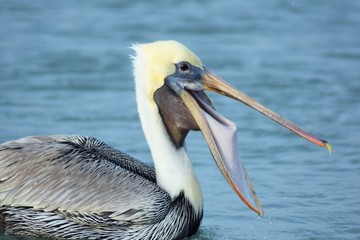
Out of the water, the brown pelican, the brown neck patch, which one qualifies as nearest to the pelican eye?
the brown pelican

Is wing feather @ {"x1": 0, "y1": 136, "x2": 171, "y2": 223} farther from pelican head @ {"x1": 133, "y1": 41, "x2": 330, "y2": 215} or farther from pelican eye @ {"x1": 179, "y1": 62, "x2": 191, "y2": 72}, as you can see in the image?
pelican eye @ {"x1": 179, "y1": 62, "x2": 191, "y2": 72}

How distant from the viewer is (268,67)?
1095cm

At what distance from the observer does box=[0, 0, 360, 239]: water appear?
7.36 m

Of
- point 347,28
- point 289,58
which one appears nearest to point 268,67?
point 289,58

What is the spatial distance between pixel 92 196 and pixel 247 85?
14.2ft

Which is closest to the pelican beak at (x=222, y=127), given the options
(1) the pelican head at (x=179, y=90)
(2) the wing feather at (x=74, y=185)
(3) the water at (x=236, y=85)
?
(1) the pelican head at (x=179, y=90)

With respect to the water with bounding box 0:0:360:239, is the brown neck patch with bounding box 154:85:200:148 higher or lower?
higher

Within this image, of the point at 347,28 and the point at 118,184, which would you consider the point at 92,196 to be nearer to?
the point at 118,184

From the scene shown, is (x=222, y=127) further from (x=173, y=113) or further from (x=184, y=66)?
(x=184, y=66)

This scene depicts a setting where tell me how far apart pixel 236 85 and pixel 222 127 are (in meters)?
4.04

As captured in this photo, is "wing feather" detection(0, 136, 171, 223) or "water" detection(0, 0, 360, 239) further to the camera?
"water" detection(0, 0, 360, 239)

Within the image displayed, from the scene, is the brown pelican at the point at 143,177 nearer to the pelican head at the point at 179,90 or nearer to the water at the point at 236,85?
the pelican head at the point at 179,90

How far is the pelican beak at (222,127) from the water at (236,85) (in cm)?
68

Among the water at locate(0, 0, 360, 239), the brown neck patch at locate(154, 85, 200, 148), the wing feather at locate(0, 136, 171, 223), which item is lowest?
the water at locate(0, 0, 360, 239)
